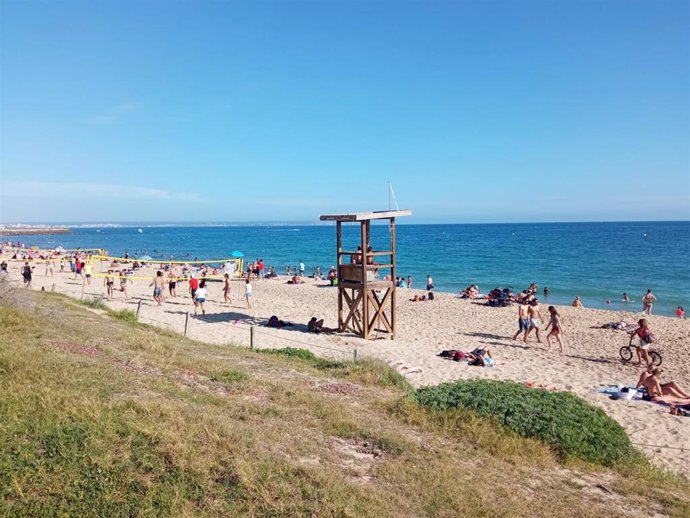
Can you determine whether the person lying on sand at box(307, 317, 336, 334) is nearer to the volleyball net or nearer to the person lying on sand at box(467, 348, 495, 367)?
the person lying on sand at box(467, 348, 495, 367)

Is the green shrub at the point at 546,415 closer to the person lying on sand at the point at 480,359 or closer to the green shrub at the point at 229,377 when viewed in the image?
the green shrub at the point at 229,377

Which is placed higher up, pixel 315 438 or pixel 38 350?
pixel 38 350

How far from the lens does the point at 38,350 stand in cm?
774

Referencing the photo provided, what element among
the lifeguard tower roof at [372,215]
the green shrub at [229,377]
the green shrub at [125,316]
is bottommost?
the green shrub at [125,316]

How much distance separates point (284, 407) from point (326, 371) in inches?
123

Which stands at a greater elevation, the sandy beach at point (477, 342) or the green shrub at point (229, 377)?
the green shrub at point (229, 377)

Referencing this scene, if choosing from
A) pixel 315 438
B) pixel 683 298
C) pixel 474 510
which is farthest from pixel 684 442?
pixel 683 298

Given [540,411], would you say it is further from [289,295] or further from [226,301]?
[289,295]

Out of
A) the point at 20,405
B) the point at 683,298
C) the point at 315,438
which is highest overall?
the point at 20,405

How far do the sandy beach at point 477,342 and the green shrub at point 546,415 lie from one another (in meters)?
1.45

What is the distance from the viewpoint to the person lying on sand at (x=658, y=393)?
10820 millimetres

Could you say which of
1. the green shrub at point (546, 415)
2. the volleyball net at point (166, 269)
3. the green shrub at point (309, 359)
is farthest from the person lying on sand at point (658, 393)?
the volleyball net at point (166, 269)

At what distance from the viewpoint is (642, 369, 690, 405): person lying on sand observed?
10.8 m

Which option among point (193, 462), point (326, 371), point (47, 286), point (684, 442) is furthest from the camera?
point (47, 286)
